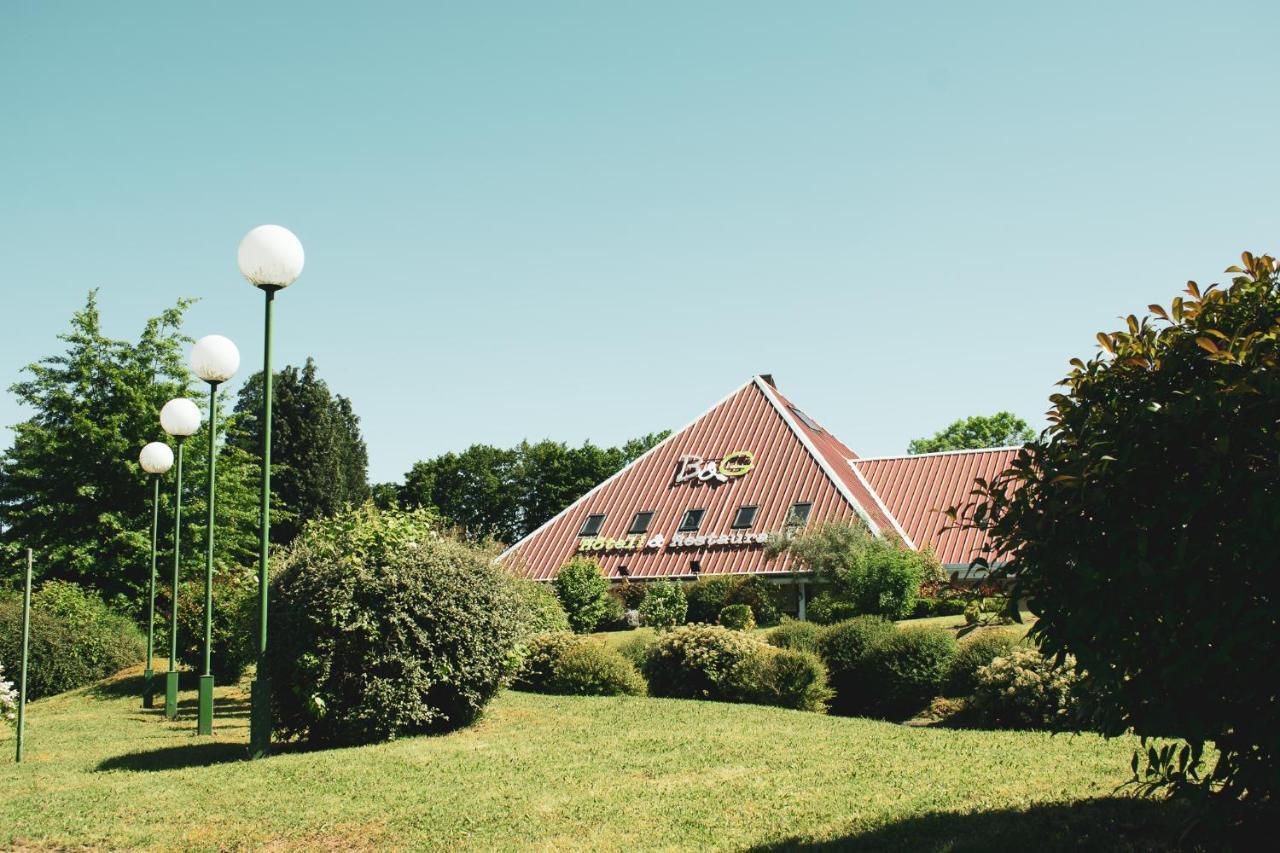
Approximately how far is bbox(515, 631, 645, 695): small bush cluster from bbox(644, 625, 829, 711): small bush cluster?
47 cm

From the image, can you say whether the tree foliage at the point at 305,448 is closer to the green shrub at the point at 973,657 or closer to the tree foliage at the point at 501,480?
the tree foliage at the point at 501,480

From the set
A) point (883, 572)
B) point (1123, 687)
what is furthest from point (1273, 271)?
point (883, 572)

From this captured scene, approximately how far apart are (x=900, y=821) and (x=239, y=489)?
31.5 meters

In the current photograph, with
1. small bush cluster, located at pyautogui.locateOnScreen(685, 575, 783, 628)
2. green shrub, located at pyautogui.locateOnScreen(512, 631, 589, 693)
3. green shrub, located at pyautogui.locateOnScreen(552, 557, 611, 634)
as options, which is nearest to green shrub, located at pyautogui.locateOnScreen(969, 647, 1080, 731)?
green shrub, located at pyautogui.locateOnScreen(512, 631, 589, 693)

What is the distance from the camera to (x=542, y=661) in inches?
675

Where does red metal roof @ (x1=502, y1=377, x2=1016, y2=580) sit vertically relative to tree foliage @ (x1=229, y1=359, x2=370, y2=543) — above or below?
below

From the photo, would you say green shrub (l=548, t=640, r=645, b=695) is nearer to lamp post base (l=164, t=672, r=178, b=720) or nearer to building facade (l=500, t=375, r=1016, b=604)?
lamp post base (l=164, t=672, r=178, b=720)

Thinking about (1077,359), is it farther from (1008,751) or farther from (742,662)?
(742,662)

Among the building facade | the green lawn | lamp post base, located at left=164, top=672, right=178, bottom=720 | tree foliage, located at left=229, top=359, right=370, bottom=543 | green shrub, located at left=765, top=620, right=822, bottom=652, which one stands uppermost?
tree foliage, located at left=229, top=359, right=370, bottom=543

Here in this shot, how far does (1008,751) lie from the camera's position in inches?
395

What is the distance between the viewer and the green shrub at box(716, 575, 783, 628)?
91.0 ft

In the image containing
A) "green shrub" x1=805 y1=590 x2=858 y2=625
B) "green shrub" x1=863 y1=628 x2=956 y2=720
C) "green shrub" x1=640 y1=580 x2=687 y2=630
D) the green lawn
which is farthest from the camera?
"green shrub" x1=640 y1=580 x2=687 y2=630

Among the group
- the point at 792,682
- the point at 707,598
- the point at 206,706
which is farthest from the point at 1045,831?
the point at 707,598

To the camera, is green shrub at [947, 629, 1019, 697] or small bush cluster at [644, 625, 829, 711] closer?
green shrub at [947, 629, 1019, 697]
